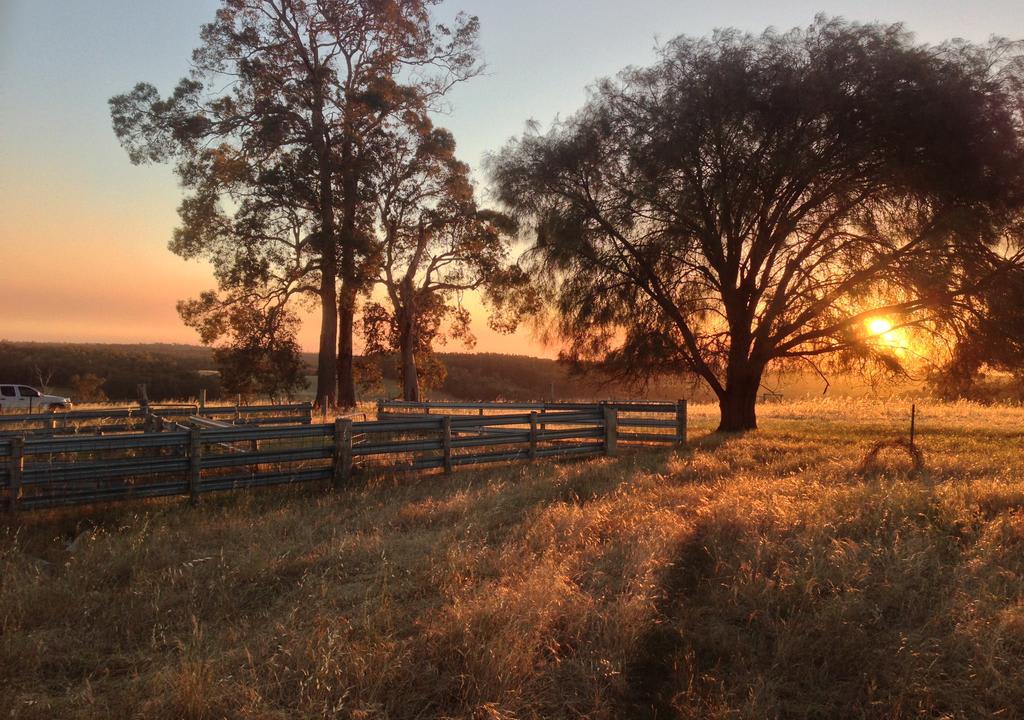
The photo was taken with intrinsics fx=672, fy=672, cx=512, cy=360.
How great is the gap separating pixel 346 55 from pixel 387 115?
2875mm

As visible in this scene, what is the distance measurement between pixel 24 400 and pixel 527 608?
35.0 metres

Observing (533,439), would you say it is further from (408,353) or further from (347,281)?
(408,353)

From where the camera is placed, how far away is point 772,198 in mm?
18812

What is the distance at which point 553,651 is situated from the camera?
4570 mm

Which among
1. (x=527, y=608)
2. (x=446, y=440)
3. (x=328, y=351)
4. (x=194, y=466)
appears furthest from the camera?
(x=328, y=351)

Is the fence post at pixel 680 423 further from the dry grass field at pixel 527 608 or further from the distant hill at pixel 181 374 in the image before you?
the distant hill at pixel 181 374

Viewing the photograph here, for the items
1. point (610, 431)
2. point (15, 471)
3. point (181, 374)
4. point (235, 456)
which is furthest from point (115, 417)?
point (181, 374)

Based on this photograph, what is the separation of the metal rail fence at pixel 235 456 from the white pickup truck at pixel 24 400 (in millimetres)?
21743

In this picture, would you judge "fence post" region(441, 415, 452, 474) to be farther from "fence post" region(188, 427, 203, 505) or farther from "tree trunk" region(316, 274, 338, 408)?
"tree trunk" region(316, 274, 338, 408)

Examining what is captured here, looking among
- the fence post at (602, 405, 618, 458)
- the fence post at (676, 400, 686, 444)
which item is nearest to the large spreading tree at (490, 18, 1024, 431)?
the fence post at (676, 400, 686, 444)

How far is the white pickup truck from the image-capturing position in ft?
101

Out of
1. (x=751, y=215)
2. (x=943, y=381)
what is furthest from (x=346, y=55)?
(x=943, y=381)

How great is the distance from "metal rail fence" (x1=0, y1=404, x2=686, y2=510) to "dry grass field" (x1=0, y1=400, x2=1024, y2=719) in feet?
1.60

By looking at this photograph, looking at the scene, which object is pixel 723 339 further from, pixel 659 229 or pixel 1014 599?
pixel 1014 599
